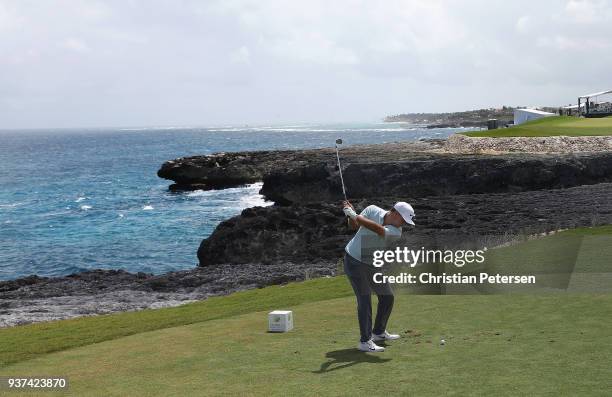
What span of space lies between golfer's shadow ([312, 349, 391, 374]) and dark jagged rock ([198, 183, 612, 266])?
1839 centimetres

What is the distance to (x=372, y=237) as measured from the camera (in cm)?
989

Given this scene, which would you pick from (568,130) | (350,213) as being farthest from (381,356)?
(568,130)

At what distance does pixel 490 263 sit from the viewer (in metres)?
17.0

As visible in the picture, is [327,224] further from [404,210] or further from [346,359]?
[404,210]

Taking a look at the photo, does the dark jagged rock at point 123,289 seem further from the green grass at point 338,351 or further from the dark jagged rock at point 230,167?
the dark jagged rock at point 230,167

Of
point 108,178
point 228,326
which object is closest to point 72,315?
point 228,326

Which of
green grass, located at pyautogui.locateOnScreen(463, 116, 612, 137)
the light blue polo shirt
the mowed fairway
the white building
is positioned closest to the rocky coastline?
green grass, located at pyautogui.locateOnScreen(463, 116, 612, 137)

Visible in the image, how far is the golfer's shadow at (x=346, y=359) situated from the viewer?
9.51m

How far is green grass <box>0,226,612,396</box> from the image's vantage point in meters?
8.38

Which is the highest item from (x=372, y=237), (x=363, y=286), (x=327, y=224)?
(x=372, y=237)

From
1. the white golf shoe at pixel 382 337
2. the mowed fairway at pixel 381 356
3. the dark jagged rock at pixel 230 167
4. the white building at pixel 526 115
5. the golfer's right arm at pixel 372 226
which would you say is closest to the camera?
the mowed fairway at pixel 381 356

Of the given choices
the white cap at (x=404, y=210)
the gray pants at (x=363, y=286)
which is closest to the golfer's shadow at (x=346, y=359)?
the gray pants at (x=363, y=286)

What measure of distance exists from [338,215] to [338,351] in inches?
943

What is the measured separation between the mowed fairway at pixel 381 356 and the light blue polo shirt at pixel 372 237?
59.8 inches
